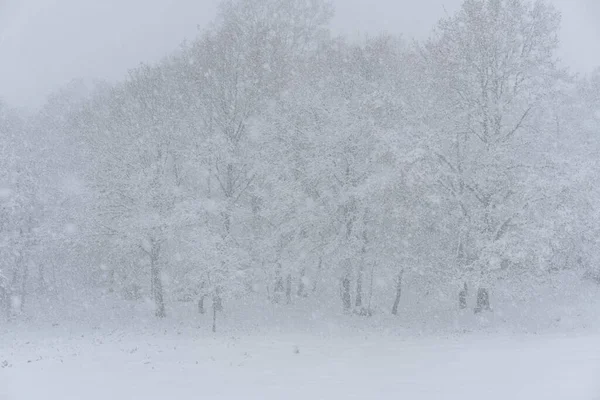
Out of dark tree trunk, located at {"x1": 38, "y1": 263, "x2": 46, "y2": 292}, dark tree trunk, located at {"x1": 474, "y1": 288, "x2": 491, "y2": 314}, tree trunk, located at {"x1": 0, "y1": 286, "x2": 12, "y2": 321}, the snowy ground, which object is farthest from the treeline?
the snowy ground

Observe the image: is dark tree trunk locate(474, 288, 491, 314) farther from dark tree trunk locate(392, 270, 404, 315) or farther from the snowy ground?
the snowy ground

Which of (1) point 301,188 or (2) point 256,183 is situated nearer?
(1) point 301,188

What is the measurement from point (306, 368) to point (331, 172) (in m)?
11.4

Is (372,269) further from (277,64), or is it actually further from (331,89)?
(277,64)

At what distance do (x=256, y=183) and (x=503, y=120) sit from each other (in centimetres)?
1216

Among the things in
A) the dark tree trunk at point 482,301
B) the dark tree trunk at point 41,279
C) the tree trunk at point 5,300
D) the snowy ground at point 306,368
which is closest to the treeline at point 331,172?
the dark tree trunk at point 482,301

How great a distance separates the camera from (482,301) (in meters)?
21.8

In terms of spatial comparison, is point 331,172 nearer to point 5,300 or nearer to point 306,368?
point 306,368

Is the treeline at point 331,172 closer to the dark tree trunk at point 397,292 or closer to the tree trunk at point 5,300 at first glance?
the dark tree trunk at point 397,292

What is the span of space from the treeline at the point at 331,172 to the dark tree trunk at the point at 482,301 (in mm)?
80

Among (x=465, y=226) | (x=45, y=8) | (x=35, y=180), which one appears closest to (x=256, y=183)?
(x=465, y=226)

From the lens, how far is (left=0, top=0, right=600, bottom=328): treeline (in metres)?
Result: 19.7

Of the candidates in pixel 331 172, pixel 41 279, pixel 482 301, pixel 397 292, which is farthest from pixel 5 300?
pixel 482 301

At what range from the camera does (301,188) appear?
2344cm
